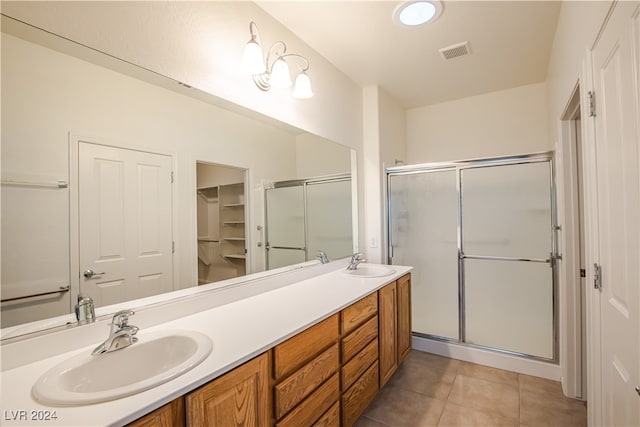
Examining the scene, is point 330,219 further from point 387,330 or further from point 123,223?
point 123,223

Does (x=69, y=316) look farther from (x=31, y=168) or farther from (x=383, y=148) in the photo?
(x=383, y=148)

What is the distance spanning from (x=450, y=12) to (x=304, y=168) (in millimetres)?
1380

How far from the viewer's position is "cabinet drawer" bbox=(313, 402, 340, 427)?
53.3 inches

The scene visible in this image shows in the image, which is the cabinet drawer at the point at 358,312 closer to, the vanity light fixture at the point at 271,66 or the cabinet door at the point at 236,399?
the cabinet door at the point at 236,399

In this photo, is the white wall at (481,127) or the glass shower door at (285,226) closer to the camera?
the glass shower door at (285,226)

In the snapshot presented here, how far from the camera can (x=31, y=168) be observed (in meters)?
0.98

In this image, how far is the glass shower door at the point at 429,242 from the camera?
2.82 m

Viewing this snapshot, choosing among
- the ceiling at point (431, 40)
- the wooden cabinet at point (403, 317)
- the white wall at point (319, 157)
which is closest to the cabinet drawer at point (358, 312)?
the wooden cabinet at point (403, 317)

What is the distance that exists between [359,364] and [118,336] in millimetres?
1208

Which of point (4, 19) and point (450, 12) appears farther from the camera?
point (450, 12)

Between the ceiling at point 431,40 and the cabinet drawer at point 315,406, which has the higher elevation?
the ceiling at point 431,40

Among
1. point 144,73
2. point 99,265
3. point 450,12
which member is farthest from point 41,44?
point 450,12

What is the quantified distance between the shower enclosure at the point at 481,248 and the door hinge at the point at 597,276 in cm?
134

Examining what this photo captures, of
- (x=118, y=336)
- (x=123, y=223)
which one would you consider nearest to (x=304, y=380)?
(x=118, y=336)
